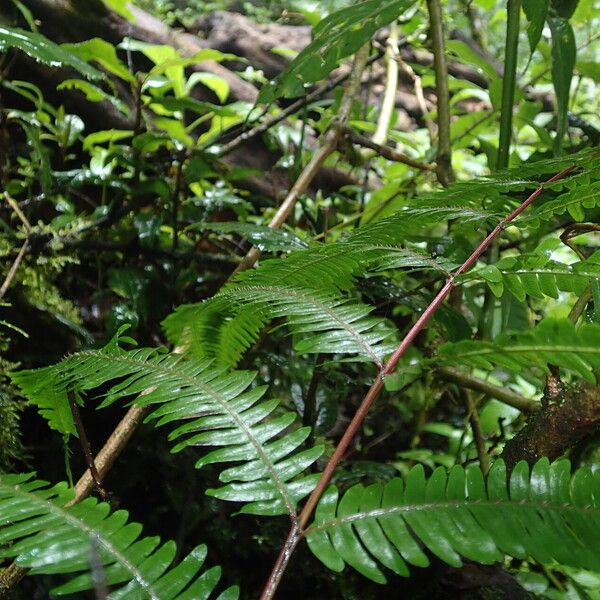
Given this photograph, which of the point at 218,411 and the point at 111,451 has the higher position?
the point at 218,411

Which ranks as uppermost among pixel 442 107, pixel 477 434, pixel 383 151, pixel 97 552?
pixel 442 107

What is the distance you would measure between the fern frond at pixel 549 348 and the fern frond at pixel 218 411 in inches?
8.7

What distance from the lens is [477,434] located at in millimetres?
1340

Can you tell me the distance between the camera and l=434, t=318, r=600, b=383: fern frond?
52cm

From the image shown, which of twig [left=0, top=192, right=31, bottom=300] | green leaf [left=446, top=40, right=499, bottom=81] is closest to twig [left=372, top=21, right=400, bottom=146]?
green leaf [left=446, top=40, right=499, bottom=81]

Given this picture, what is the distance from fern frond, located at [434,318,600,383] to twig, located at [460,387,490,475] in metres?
0.76

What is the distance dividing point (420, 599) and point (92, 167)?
1.62 metres

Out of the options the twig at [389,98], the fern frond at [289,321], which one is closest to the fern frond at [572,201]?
the fern frond at [289,321]

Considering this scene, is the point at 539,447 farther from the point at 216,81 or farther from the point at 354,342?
the point at 216,81

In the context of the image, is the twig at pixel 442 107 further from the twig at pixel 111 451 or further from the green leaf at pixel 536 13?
the twig at pixel 111 451

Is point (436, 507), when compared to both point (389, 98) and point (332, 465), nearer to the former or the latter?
point (332, 465)

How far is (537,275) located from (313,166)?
94 cm

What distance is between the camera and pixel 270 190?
276cm

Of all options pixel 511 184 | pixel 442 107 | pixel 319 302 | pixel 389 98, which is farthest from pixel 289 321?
pixel 389 98
